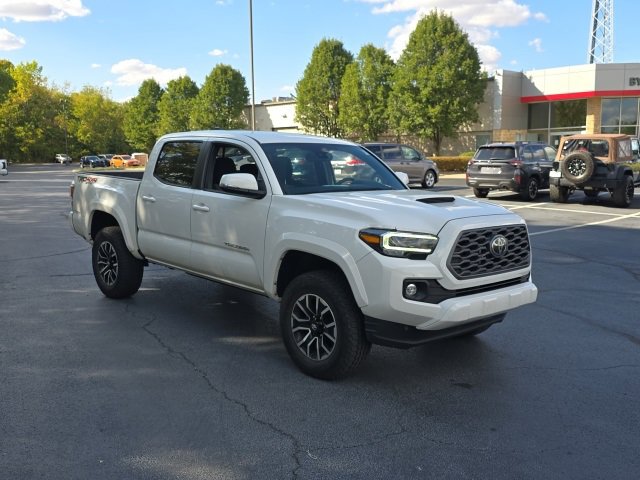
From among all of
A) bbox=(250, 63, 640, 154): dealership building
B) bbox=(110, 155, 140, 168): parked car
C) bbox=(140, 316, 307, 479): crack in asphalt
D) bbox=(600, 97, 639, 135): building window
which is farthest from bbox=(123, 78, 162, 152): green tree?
bbox=(140, 316, 307, 479): crack in asphalt

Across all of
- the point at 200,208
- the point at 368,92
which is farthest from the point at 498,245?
the point at 368,92

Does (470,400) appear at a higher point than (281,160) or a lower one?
lower

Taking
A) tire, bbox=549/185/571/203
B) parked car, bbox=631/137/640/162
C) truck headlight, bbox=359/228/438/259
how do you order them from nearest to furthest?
truck headlight, bbox=359/228/438/259, tire, bbox=549/185/571/203, parked car, bbox=631/137/640/162

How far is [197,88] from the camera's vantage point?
235 feet

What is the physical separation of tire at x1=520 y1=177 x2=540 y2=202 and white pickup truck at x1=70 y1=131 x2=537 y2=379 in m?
13.4

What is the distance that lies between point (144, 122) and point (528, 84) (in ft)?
180

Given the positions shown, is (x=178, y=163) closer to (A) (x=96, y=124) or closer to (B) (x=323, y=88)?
(B) (x=323, y=88)

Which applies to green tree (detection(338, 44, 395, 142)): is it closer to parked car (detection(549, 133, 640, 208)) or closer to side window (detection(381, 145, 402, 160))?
side window (detection(381, 145, 402, 160))

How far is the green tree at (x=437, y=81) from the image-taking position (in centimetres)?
3888

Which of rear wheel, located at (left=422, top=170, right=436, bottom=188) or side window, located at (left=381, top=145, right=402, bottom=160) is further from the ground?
side window, located at (left=381, top=145, right=402, bottom=160)

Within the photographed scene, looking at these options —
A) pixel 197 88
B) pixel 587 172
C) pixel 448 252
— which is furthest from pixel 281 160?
pixel 197 88

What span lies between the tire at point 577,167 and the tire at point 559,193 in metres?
0.99

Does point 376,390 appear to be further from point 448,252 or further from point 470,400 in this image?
point 448,252

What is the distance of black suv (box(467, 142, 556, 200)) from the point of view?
17.9 m
